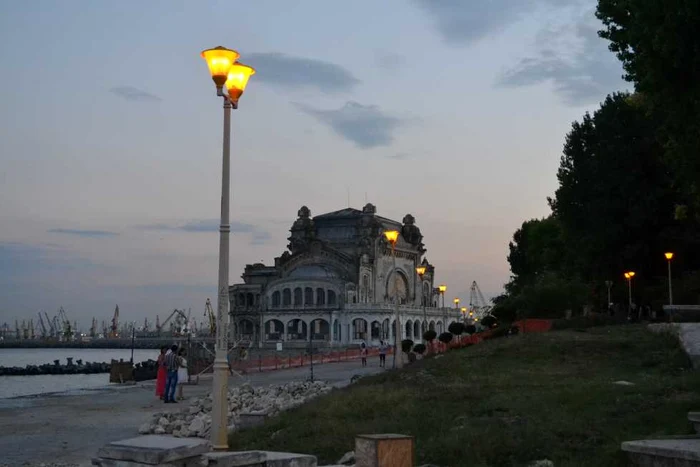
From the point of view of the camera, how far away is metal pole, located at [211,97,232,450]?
42.4 ft

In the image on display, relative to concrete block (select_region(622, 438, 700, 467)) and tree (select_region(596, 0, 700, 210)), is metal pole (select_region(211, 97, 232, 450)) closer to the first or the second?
concrete block (select_region(622, 438, 700, 467))

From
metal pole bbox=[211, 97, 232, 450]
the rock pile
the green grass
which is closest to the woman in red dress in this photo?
the rock pile

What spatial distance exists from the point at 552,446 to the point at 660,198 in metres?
39.9

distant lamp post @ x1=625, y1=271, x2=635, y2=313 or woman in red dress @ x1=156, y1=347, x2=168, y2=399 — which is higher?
distant lamp post @ x1=625, y1=271, x2=635, y2=313

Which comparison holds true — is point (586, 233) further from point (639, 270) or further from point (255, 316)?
point (255, 316)

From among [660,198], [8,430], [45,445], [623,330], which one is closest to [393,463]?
[45,445]

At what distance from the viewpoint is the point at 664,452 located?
11211mm

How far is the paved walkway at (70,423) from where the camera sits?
1959 centimetres

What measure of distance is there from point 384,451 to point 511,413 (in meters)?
7.08

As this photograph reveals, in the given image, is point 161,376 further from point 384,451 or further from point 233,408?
point 384,451

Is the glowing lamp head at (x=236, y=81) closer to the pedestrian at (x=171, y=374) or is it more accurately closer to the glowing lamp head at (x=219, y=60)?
the glowing lamp head at (x=219, y=60)

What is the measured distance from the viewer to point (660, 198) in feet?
165

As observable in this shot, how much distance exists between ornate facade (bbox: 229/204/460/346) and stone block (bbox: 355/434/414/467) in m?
107

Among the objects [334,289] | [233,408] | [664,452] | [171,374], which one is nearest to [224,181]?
[664,452]
